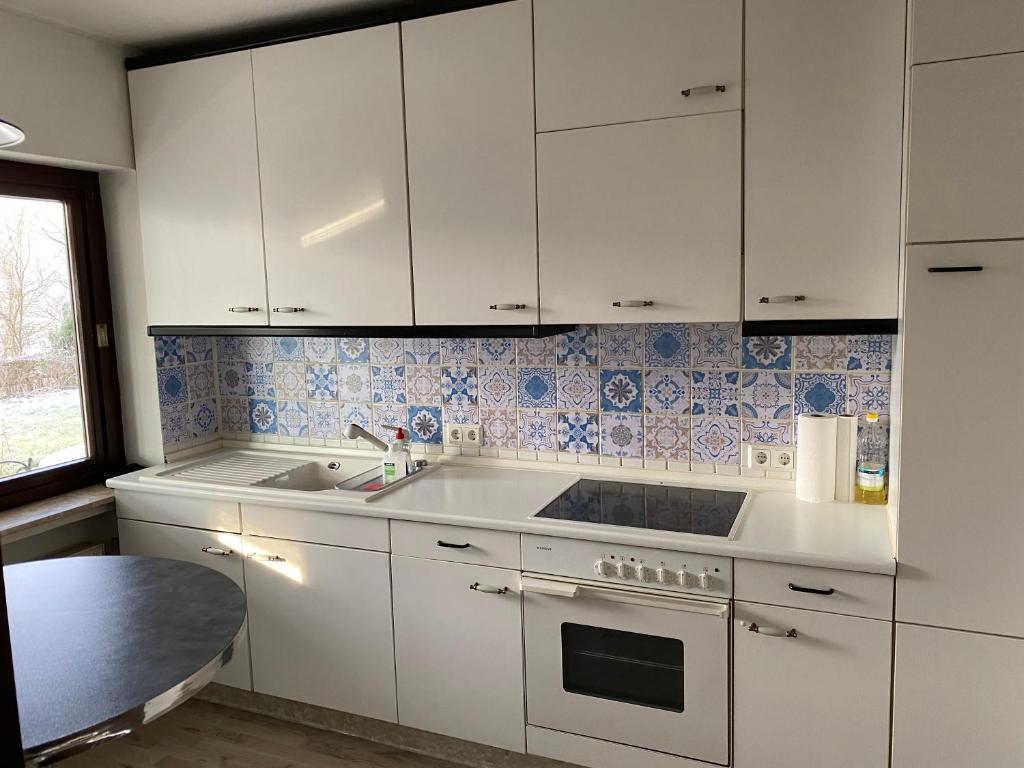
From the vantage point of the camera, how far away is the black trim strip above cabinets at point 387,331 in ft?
8.10

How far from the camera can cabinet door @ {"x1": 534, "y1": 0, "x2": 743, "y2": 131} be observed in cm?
213

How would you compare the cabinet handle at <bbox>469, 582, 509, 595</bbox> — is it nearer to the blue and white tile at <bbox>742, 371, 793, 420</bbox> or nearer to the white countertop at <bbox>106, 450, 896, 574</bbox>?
the white countertop at <bbox>106, 450, 896, 574</bbox>

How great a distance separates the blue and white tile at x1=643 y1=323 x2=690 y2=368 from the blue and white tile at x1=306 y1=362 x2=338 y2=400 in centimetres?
127

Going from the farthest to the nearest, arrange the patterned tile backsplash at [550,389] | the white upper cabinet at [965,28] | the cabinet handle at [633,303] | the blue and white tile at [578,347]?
the blue and white tile at [578,347] → the patterned tile backsplash at [550,389] → the cabinet handle at [633,303] → the white upper cabinet at [965,28]

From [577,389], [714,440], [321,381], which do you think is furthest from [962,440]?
[321,381]

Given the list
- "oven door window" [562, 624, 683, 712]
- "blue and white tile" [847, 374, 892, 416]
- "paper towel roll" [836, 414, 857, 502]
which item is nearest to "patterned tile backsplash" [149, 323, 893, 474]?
"blue and white tile" [847, 374, 892, 416]

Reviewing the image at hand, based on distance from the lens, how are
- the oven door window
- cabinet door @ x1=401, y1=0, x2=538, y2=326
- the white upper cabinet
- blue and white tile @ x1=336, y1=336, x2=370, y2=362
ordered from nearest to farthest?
the white upper cabinet, the oven door window, cabinet door @ x1=401, y1=0, x2=538, y2=326, blue and white tile @ x1=336, y1=336, x2=370, y2=362

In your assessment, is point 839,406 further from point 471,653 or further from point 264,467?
point 264,467

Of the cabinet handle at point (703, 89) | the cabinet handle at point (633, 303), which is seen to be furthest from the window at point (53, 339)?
the cabinet handle at point (703, 89)

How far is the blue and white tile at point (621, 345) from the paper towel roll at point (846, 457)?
66 cm

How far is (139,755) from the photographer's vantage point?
268 cm

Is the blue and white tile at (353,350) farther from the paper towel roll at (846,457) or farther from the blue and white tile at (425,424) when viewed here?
the paper towel roll at (846,457)

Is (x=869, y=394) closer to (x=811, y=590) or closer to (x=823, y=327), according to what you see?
(x=823, y=327)

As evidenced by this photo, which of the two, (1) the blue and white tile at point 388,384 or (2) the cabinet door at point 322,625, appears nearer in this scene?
(2) the cabinet door at point 322,625
